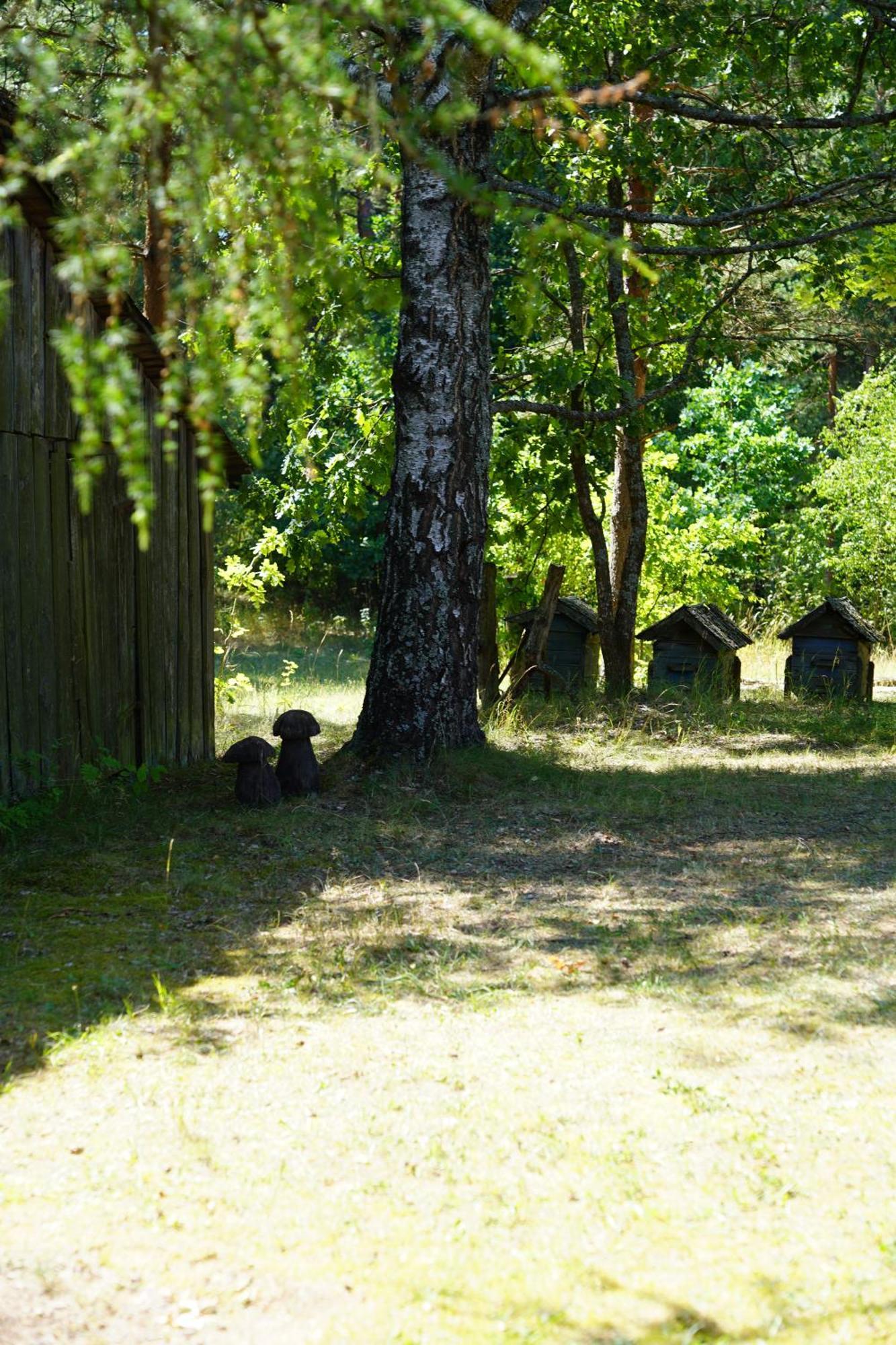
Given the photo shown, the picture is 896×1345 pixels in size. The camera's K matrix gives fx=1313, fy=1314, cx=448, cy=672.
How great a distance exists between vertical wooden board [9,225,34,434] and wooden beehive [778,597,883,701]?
8.42 metres

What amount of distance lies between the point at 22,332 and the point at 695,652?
7.93 meters

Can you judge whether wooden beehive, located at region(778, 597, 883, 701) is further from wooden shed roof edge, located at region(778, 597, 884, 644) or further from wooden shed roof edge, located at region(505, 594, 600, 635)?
wooden shed roof edge, located at region(505, 594, 600, 635)

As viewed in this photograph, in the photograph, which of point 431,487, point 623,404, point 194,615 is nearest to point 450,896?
point 431,487

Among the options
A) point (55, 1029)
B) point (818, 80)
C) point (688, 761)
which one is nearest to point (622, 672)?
point (688, 761)

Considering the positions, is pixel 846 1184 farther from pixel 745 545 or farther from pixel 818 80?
pixel 745 545

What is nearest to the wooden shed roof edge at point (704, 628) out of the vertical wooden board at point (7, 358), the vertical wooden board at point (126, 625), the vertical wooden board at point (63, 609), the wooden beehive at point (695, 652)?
the wooden beehive at point (695, 652)

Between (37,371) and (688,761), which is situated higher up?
(37,371)

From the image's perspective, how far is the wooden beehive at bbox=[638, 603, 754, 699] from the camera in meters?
13.6

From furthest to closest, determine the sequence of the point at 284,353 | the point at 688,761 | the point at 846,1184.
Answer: the point at 688,761 < the point at 846,1184 < the point at 284,353

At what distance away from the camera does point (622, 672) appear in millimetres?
13562

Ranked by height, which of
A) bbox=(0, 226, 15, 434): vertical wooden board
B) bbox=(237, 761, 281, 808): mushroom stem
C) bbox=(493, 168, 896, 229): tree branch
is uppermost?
bbox=(493, 168, 896, 229): tree branch

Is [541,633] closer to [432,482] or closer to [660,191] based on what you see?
[432,482]

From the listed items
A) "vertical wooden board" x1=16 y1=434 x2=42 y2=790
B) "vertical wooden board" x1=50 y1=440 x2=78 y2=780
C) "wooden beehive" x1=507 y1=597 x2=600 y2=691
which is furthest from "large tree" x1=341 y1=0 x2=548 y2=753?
"wooden beehive" x1=507 y1=597 x2=600 y2=691

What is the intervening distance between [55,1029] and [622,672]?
949cm
